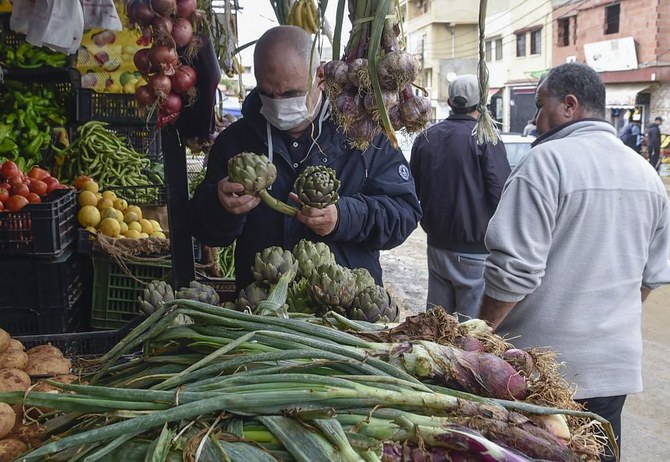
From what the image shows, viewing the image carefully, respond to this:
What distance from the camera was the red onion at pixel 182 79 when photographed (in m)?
3.05

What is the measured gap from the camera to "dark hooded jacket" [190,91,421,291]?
2836 millimetres

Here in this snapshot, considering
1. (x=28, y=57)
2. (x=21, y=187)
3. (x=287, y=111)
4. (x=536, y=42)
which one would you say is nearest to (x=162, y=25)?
(x=287, y=111)

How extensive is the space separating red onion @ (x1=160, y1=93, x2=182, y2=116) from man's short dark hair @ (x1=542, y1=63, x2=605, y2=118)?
5.50 feet

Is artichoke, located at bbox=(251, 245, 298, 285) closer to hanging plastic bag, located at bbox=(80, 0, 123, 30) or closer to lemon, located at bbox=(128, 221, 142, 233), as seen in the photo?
lemon, located at bbox=(128, 221, 142, 233)

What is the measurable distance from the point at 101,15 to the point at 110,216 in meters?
1.32

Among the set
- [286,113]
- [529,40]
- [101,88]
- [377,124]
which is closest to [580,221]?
[377,124]

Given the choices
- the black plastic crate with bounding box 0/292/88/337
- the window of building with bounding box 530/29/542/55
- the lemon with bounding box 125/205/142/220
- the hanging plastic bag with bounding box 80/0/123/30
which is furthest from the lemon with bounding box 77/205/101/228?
the window of building with bounding box 530/29/542/55

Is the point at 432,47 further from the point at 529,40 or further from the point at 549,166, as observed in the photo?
the point at 549,166

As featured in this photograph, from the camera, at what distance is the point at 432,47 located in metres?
41.5

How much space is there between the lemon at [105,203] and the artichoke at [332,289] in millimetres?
2725

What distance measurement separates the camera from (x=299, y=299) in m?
2.03

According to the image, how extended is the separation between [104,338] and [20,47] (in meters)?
3.90

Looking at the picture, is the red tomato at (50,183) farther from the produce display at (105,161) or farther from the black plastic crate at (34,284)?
the black plastic crate at (34,284)

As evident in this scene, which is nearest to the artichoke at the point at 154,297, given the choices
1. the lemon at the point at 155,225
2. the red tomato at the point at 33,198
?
the red tomato at the point at 33,198
